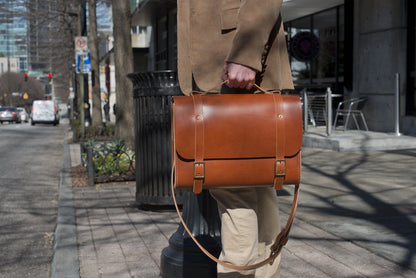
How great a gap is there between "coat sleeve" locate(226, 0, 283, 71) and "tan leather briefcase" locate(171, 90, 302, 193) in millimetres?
188

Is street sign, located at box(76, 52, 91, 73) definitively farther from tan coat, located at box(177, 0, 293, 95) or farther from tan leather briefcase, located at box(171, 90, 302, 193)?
tan leather briefcase, located at box(171, 90, 302, 193)

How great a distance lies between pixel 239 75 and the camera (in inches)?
95.8

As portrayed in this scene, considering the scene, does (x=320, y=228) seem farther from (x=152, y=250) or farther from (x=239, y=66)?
(x=239, y=66)

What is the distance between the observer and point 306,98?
13141 mm

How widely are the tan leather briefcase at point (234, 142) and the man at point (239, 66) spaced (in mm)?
147

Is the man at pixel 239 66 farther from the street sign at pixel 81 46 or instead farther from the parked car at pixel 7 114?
the parked car at pixel 7 114

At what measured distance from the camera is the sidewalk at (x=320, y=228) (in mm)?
3920

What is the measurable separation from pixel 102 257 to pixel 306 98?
9.62 meters

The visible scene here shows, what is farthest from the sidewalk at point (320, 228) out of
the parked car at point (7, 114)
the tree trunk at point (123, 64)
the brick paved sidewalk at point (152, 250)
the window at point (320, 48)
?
the parked car at point (7, 114)

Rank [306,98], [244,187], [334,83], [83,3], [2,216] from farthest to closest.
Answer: [83,3], [334,83], [306,98], [2,216], [244,187]

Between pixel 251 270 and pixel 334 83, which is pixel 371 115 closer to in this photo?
pixel 334 83

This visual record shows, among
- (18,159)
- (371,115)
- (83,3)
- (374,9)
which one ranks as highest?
(83,3)

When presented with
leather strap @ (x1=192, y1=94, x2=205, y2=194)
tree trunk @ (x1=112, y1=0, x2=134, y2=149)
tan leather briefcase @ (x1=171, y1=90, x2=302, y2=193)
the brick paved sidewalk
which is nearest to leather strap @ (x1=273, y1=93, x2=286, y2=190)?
tan leather briefcase @ (x1=171, y1=90, x2=302, y2=193)

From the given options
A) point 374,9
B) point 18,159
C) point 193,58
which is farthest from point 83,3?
point 193,58
